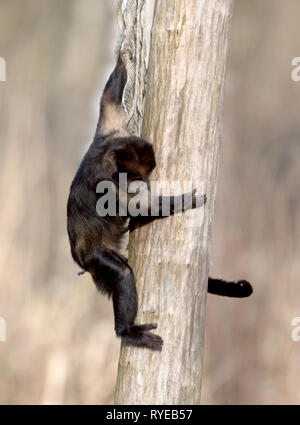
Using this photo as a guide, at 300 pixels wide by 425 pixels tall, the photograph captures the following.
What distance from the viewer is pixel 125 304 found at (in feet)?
8.94

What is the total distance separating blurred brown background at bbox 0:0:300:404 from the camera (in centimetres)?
507

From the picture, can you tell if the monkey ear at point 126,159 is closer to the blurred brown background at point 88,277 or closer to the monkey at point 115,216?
the monkey at point 115,216

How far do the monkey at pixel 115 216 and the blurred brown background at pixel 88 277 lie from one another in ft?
4.44

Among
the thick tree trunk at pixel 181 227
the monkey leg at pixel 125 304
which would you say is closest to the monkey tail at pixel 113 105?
the thick tree trunk at pixel 181 227

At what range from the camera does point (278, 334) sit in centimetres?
518

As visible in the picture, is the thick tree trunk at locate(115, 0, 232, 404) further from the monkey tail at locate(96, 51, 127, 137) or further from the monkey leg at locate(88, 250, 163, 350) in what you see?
the monkey tail at locate(96, 51, 127, 137)

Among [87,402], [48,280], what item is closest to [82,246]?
[87,402]

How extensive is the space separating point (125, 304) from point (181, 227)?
40 cm

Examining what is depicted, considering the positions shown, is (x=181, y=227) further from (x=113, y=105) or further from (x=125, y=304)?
(x=113, y=105)

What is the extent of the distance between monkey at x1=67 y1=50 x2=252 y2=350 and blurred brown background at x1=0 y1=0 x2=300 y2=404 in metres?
1.35

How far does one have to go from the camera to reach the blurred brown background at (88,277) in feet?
16.6
